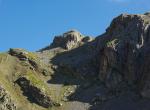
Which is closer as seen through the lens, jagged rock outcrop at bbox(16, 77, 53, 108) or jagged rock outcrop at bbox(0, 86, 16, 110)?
jagged rock outcrop at bbox(0, 86, 16, 110)

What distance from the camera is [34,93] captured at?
191250mm

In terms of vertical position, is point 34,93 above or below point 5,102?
above

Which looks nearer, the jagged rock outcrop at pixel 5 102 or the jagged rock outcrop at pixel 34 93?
the jagged rock outcrop at pixel 5 102

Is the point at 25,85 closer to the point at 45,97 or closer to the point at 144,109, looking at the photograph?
the point at 45,97

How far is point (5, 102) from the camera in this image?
589 ft

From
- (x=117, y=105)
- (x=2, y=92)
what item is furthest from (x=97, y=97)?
(x=2, y=92)

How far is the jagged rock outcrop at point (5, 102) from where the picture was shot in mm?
178200

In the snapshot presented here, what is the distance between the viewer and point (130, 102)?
178 meters

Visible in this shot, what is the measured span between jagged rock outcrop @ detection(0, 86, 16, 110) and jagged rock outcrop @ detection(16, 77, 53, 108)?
1096 cm

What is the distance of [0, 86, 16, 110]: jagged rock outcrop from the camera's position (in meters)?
178

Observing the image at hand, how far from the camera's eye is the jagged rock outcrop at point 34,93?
7416 inches

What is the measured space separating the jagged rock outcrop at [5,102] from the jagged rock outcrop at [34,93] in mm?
10962

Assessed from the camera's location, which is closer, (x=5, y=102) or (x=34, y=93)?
(x=5, y=102)

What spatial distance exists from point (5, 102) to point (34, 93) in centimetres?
1541
